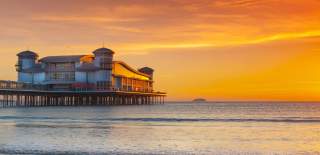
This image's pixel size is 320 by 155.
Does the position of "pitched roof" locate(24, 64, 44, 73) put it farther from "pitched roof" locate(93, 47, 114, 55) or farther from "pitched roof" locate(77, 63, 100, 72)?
"pitched roof" locate(93, 47, 114, 55)

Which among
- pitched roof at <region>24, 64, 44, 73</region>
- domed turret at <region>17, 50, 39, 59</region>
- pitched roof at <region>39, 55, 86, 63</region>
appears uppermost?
domed turret at <region>17, 50, 39, 59</region>

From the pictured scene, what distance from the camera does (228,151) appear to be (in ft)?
69.4

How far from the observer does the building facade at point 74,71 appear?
356 feet

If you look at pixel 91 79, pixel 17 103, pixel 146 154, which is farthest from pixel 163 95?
pixel 146 154

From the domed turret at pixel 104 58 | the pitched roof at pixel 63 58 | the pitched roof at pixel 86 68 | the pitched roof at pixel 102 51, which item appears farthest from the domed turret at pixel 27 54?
the domed turret at pixel 104 58

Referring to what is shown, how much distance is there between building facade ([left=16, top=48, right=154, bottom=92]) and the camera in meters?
108

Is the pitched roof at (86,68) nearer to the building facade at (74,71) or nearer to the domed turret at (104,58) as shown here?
the building facade at (74,71)

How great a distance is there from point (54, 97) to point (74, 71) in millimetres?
9580

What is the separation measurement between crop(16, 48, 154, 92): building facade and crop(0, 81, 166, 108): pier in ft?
6.92

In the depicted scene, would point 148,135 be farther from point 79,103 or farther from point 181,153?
point 79,103

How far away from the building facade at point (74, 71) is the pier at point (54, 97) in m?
2.11

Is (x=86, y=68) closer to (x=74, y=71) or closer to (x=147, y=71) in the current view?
(x=74, y=71)

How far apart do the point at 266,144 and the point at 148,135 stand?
23.4ft

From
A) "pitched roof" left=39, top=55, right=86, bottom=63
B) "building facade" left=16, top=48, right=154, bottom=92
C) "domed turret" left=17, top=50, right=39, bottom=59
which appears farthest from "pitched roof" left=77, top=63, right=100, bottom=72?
"domed turret" left=17, top=50, right=39, bottom=59
